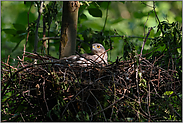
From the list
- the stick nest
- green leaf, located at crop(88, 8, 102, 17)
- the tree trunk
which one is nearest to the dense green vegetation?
green leaf, located at crop(88, 8, 102, 17)

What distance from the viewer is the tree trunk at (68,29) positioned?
3.19 meters

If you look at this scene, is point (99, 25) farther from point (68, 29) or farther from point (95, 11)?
point (68, 29)

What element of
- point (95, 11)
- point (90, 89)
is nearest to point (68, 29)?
point (95, 11)

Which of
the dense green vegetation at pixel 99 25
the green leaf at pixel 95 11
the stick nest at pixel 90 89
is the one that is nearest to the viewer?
the stick nest at pixel 90 89

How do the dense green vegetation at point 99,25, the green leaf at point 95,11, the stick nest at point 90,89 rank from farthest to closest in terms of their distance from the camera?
1. the green leaf at point 95,11
2. the dense green vegetation at point 99,25
3. the stick nest at point 90,89

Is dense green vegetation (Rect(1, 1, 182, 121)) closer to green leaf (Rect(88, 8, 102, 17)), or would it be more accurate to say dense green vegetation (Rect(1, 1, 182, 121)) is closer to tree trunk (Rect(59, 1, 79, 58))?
green leaf (Rect(88, 8, 102, 17))

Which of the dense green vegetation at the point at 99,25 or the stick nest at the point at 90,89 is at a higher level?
the dense green vegetation at the point at 99,25

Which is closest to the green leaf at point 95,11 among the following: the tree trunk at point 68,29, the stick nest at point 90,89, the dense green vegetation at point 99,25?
the dense green vegetation at point 99,25

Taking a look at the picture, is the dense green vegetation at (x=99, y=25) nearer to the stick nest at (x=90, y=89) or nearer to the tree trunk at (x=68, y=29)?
the tree trunk at (x=68, y=29)

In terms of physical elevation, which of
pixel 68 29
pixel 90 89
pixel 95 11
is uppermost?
pixel 95 11

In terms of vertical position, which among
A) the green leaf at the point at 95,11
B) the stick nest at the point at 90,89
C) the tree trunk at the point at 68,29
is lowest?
the stick nest at the point at 90,89

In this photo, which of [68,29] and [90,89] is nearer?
[90,89]

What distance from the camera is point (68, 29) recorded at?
3.20 m

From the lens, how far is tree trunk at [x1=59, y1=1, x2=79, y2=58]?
3.19 m
